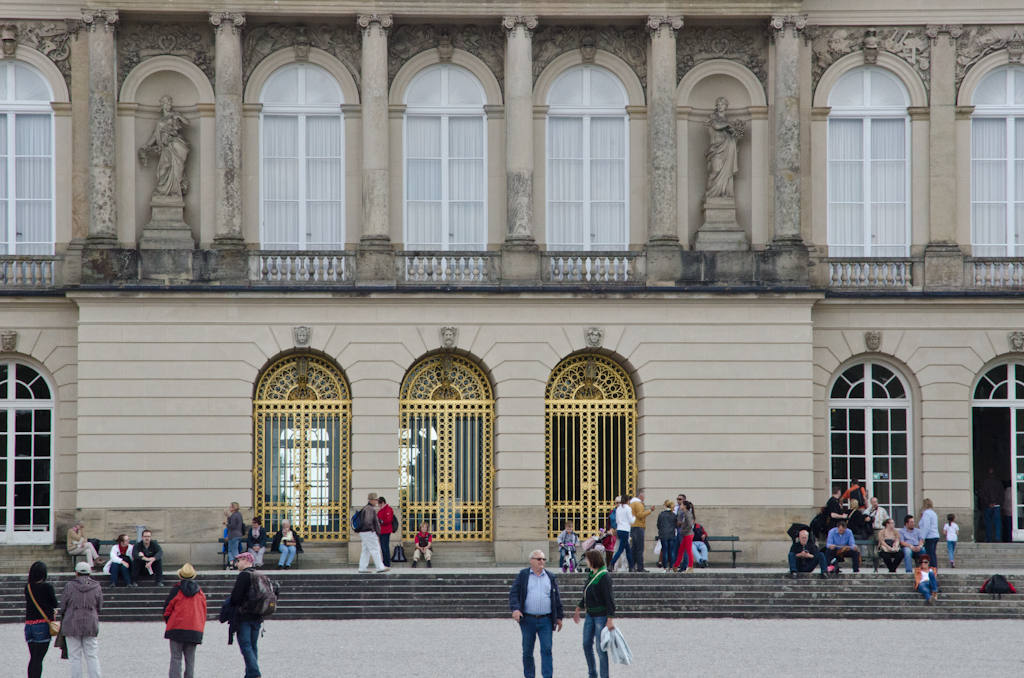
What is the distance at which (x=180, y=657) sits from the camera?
55.8 ft

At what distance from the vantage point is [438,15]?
1282 inches

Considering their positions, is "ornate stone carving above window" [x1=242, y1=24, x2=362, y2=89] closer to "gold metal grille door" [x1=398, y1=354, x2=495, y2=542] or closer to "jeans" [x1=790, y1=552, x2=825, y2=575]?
"gold metal grille door" [x1=398, y1=354, x2=495, y2=542]

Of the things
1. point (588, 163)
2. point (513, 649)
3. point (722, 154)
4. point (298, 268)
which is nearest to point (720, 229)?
point (722, 154)

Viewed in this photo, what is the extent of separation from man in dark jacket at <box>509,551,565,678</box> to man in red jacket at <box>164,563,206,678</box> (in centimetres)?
359

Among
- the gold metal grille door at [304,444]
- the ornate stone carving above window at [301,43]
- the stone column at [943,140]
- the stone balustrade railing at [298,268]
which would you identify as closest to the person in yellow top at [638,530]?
the gold metal grille door at [304,444]

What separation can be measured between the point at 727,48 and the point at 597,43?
291 cm

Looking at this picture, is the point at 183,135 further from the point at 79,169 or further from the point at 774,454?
the point at 774,454

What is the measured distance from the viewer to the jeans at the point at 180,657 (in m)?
16.9

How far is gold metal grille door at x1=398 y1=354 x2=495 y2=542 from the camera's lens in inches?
1271

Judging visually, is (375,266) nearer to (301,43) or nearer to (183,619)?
(301,43)

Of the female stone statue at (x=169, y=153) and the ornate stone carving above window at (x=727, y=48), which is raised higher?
the ornate stone carving above window at (x=727, y=48)

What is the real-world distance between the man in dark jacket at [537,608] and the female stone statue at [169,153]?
1806 cm

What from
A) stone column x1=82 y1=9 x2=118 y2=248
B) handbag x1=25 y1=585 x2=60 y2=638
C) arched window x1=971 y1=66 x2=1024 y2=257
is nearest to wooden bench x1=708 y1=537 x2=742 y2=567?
arched window x1=971 y1=66 x2=1024 y2=257

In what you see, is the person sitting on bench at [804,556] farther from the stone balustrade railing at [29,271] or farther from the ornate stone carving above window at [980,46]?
the stone balustrade railing at [29,271]
